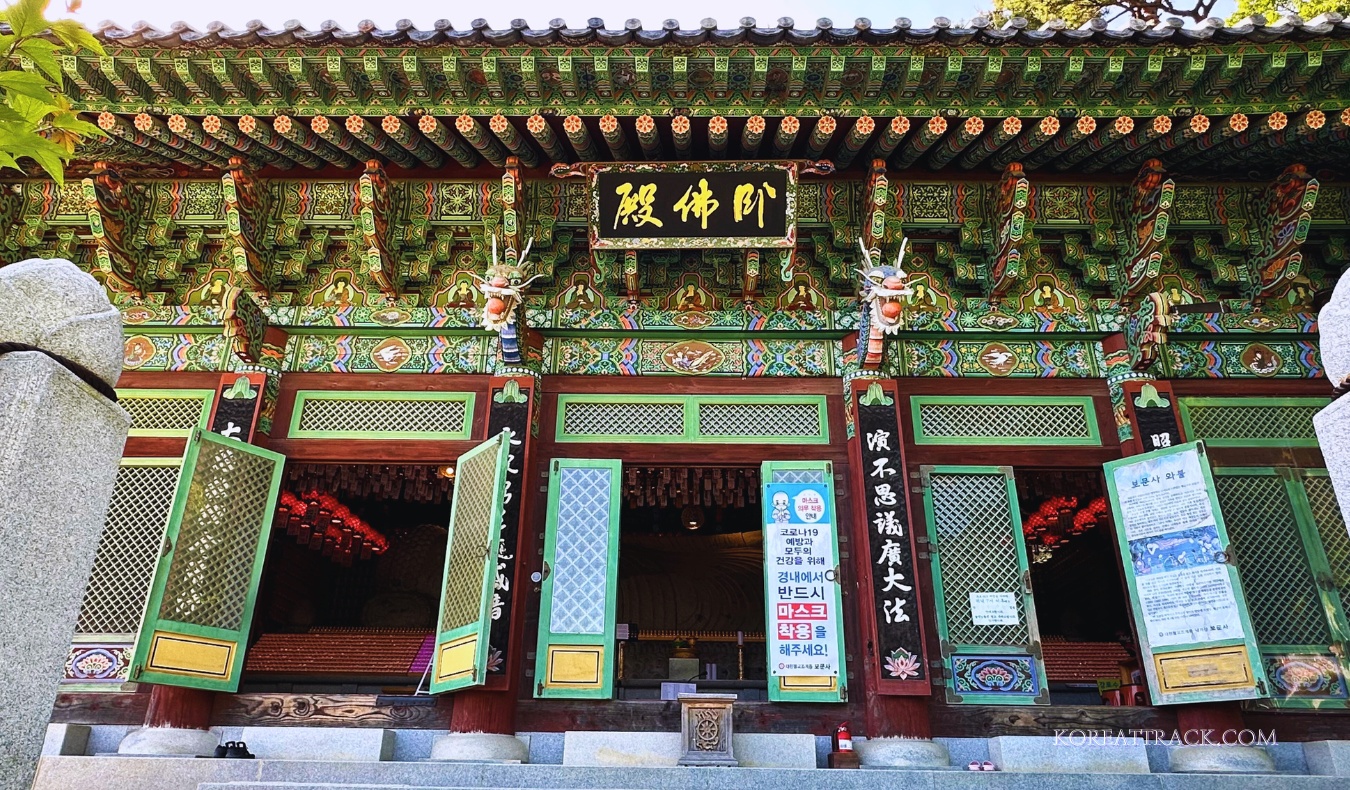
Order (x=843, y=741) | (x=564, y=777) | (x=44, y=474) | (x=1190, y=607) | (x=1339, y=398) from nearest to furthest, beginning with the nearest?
(x=44, y=474), (x=1339, y=398), (x=564, y=777), (x=843, y=741), (x=1190, y=607)

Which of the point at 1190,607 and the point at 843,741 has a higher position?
the point at 1190,607

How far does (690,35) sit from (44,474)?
4749 mm

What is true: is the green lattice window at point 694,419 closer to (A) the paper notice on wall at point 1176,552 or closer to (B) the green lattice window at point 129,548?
(A) the paper notice on wall at point 1176,552

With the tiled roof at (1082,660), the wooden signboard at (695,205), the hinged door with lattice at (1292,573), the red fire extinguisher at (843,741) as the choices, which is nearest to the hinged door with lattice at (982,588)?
the red fire extinguisher at (843,741)

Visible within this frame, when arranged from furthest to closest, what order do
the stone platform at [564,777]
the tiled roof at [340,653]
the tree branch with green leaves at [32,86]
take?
the tiled roof at [340,653], the stone platform at [564,777], the tree branch with green leaves at [32,86]

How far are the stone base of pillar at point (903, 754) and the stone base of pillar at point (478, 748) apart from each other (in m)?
2.26

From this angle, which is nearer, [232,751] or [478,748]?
[232,751]

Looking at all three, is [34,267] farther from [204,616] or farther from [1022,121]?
[1022,121]

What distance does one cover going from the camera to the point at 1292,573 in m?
6.56

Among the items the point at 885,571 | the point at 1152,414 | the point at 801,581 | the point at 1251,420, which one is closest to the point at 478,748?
the point at 801,581

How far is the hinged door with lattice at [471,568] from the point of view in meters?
6.07

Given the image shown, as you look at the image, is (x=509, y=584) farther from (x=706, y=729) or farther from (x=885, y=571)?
(x=885, y=571)

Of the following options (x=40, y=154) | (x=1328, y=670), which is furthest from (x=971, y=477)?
(x=40, y=154)

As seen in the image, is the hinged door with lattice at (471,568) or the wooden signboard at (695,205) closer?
the hinged door with lattice at (471,568)
